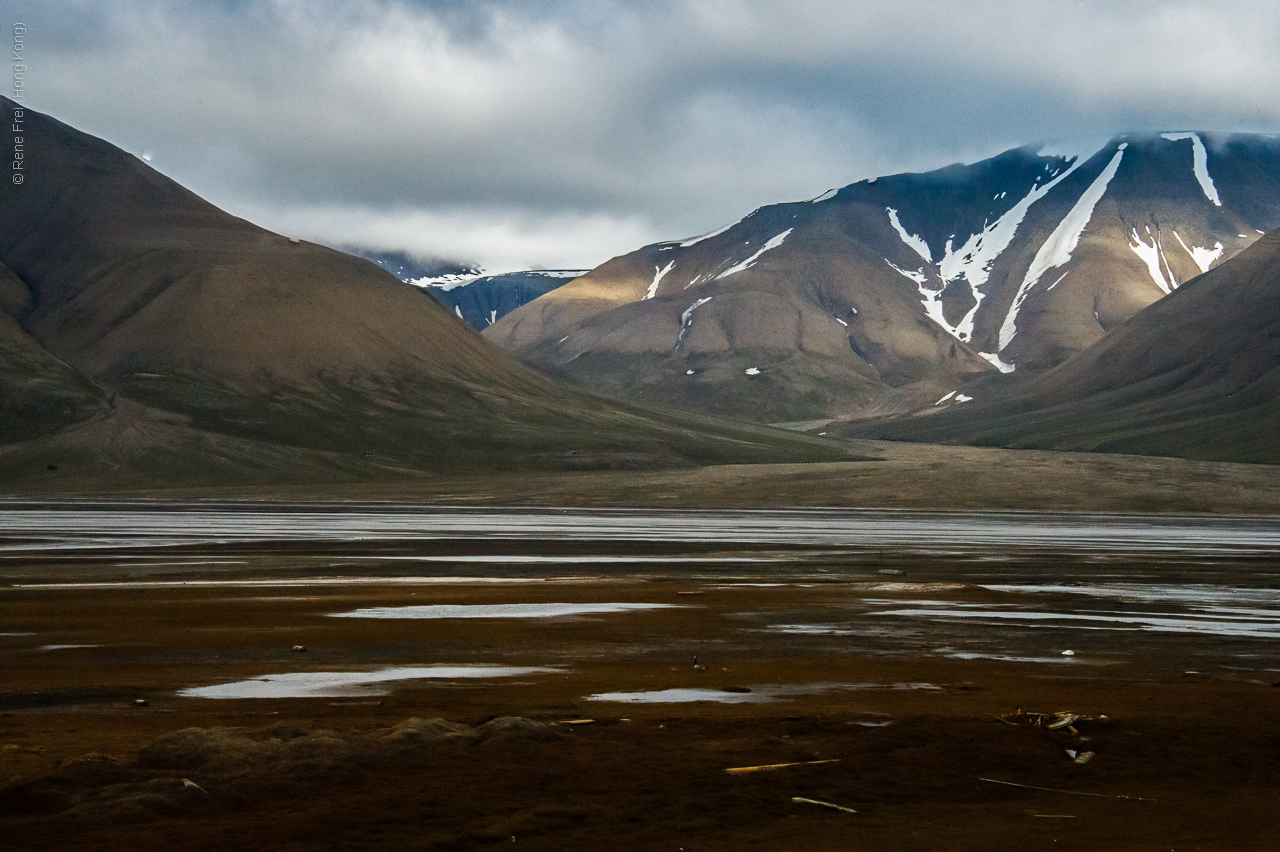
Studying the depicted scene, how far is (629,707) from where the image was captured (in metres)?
18.8

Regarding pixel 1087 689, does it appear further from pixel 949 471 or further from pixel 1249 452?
pixel 1249 452

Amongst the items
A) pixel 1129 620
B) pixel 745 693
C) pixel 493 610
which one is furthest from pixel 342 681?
pixel 1129 620

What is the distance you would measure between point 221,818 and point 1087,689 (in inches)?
532

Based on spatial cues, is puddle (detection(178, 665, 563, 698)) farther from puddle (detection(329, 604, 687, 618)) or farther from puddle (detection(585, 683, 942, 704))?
puddle (detection(329, 604, 687, 618))

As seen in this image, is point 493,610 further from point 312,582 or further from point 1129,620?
point 1129,620

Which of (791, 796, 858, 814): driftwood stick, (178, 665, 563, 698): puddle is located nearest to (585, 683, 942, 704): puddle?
(178, 665, 563, 698): puddle

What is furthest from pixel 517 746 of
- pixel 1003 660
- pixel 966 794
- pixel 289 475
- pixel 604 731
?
pixel 289 475

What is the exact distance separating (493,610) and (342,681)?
11311 millimetres

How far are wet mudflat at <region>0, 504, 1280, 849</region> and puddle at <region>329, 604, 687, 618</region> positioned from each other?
159 mm

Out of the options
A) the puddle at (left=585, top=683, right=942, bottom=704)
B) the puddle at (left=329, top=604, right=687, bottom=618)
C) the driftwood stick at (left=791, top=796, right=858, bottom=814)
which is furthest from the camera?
the puddle at (left=329, top=604, right=687, bottom=618)

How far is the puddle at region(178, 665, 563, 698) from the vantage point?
64.7ft

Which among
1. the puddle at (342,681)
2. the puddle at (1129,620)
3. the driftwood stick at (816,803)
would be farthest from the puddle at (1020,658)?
the driftwood stick at (816,803)

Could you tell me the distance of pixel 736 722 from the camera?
1747 centimetres

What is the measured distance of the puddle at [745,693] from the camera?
1947 cm
